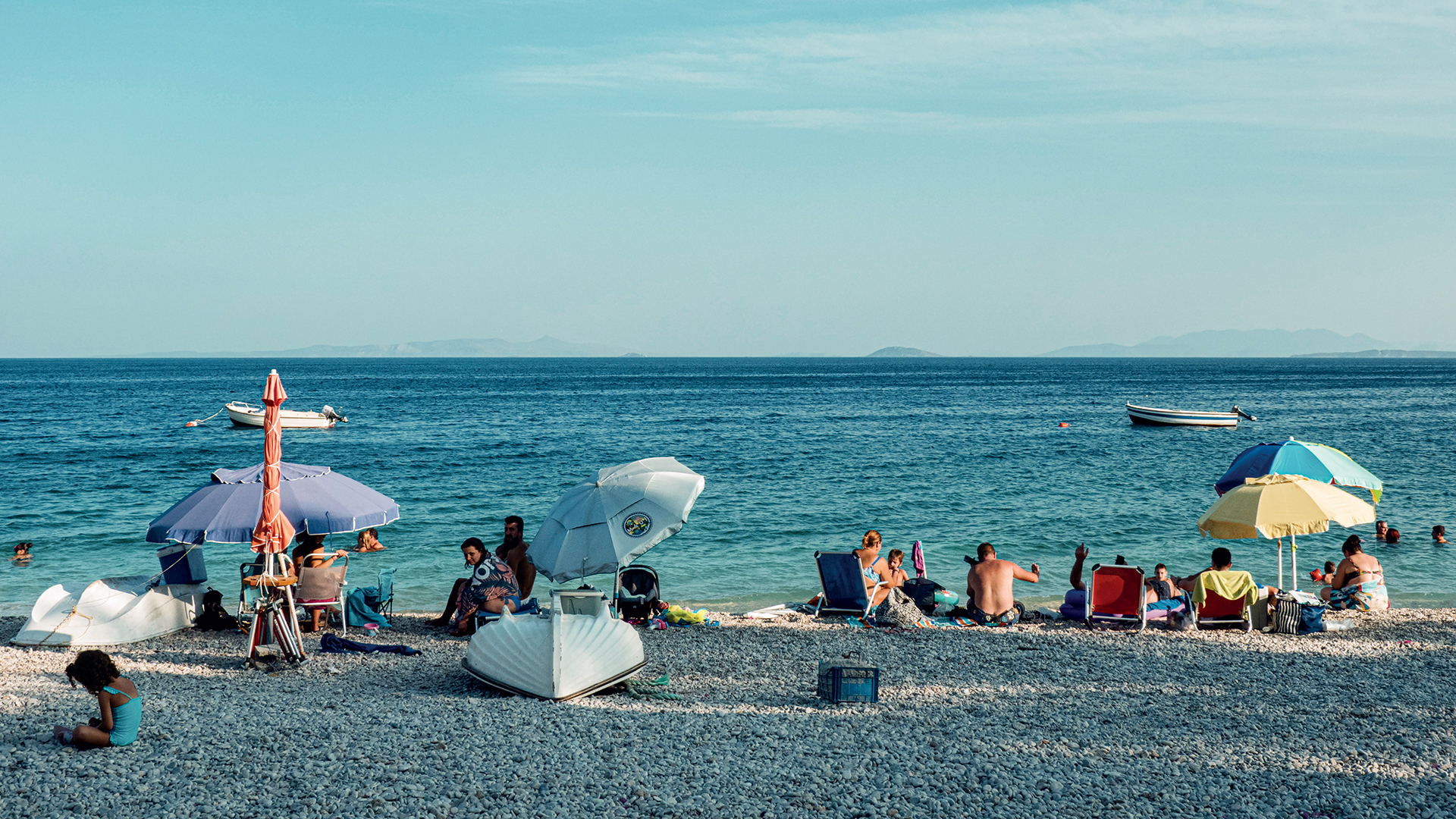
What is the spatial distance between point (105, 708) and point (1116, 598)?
33.7ft

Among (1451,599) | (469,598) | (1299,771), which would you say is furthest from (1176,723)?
(1451,599)

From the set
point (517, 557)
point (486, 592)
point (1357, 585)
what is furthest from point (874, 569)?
point (1357, 585)

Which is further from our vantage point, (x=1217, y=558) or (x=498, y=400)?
(x=498, y=400)

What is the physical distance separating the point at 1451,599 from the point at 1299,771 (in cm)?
1095

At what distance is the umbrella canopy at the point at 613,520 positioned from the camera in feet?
35.4

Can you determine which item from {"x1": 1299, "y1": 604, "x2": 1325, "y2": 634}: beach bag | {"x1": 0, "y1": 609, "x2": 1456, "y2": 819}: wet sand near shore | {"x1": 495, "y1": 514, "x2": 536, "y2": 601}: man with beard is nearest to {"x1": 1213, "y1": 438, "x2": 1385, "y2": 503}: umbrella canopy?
{"x1": 1299, "y1": 604, "x2": 1325, "y2": 634}: beach bag

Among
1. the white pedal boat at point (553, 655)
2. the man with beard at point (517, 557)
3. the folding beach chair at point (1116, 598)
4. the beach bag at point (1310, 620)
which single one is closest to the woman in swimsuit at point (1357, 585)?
the beach bag at point (1310, 620)

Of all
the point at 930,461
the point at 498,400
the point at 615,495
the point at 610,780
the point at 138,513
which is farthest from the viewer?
the point at 498,400

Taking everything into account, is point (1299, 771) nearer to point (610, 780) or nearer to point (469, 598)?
point (610, 780)

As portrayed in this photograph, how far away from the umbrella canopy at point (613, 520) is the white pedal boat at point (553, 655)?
1.85 metres

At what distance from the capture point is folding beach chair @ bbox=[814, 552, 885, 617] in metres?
12.0

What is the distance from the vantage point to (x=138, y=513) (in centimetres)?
2441

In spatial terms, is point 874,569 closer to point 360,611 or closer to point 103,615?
point 360,611

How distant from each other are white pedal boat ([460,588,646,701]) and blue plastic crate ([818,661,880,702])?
1.76 meters
